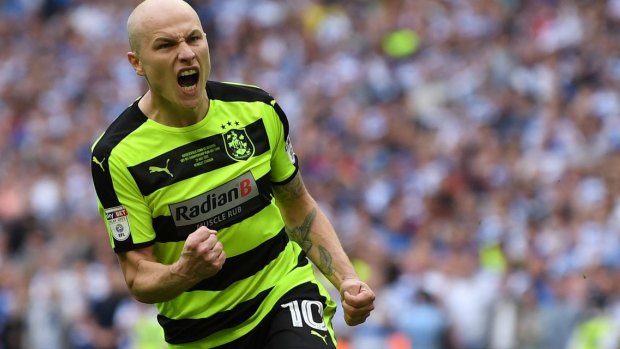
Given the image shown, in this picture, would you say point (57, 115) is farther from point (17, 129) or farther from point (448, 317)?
point (448, 317)

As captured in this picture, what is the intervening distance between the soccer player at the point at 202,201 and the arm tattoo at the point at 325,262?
11 millimetres

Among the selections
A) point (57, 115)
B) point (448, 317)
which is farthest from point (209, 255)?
point (57, 115)

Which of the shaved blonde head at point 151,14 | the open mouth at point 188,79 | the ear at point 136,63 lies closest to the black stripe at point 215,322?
the open mouth at point 188,79

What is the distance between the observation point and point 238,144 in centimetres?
610

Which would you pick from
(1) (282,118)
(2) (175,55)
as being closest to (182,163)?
(2) (175,55)

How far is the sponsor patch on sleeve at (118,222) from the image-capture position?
585 cm

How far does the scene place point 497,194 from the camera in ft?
46.2

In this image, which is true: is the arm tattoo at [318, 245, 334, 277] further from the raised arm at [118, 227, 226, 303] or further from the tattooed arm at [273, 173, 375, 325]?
the raised arm at [118, 227, 226, 303]

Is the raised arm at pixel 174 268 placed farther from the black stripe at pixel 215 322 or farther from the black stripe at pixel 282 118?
the black stripe at pixel 282 118

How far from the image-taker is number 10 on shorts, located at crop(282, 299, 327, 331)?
610 cm

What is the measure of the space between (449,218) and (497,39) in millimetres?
4397

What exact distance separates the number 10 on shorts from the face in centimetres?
103

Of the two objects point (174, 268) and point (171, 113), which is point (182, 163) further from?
point (174, 268)

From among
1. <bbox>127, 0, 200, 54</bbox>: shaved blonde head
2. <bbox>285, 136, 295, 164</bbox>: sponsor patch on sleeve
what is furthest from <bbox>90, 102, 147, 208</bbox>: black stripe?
<bbox>285, 136, 295, 164</bbox>: sponsor patch on sleeve
